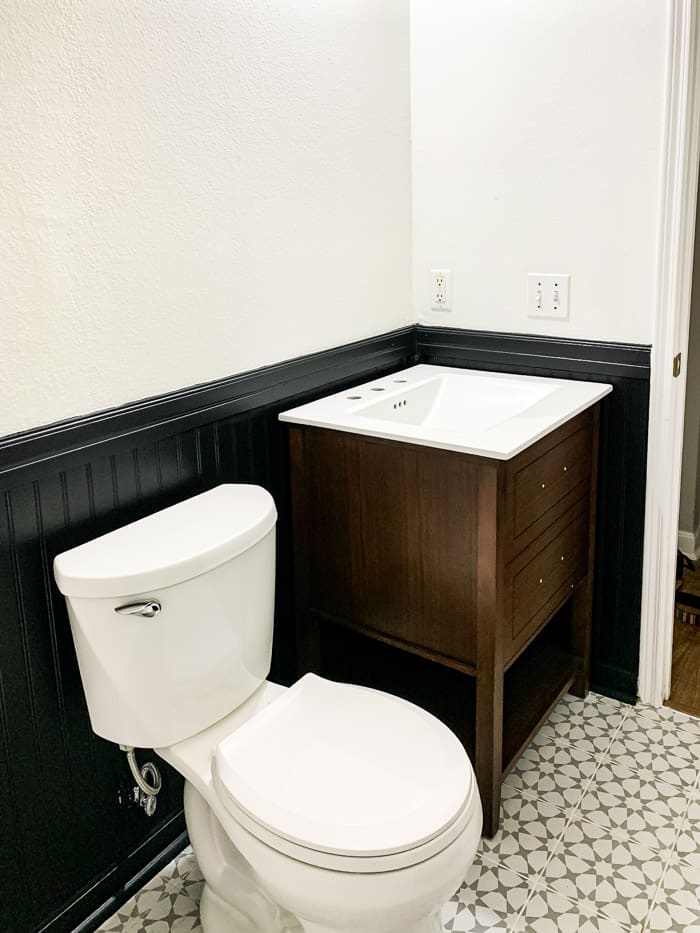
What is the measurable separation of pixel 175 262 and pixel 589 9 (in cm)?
105

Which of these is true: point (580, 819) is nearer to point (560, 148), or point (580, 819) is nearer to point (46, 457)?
point (46, 457)

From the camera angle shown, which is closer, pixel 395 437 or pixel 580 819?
pixel 395 437

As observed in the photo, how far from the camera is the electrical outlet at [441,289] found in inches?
85.3

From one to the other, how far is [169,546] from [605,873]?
104 centimetres

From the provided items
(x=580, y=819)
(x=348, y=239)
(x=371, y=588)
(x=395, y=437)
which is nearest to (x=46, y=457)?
(x=395, y=437)

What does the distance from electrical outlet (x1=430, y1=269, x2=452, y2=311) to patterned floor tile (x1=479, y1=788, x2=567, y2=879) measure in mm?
1182

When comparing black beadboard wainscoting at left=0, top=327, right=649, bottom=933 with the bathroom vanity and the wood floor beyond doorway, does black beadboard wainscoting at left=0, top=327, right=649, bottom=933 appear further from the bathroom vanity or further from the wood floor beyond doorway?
the wood floor beyond doorway

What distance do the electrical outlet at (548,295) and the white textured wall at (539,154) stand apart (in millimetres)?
17

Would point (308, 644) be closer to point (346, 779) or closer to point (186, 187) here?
point (346, 779)

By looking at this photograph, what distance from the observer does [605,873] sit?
1619mm

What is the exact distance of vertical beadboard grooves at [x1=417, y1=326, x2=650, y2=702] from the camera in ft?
6.44

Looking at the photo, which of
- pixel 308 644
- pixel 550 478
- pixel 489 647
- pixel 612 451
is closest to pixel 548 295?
pixel 612 451

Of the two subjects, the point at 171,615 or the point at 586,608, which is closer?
the point at 171,615

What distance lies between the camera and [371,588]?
5.93ft
